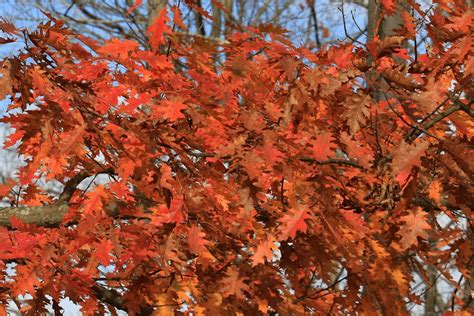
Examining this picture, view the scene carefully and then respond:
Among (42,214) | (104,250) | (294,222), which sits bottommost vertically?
(294,222)

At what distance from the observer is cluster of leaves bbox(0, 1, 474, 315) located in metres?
2.66

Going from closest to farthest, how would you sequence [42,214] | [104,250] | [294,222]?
1. [294,222]
2. [104,250]
3. [42,214]

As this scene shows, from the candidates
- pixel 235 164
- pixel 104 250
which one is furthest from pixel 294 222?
pixel 104 250

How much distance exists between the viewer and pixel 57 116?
261 centimetres

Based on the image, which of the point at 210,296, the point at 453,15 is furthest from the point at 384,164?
the point at 210,296

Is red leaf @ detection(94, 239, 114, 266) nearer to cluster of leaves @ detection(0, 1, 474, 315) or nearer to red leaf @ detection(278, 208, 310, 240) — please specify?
cluster of leaves @ detection(0, 1, 474, 315)

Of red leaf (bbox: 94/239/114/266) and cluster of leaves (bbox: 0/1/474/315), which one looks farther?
red leaf (bbox: 94/239/114/266)

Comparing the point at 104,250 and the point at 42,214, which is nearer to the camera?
the point at 104,250

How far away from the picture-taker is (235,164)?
8.97ft

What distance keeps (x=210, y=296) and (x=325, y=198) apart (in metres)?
0.99

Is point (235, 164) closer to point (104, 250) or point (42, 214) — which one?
point (104, 250)

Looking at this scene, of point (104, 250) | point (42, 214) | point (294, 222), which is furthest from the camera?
point (42, 214)

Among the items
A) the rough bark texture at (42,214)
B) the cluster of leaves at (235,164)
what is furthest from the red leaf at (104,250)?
the rough bark texture at (42,214)

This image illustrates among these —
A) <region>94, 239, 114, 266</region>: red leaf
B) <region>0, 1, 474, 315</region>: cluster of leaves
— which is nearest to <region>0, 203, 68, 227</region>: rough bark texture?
<region>0, 1, 474, 315</region>: cluster of leaves
